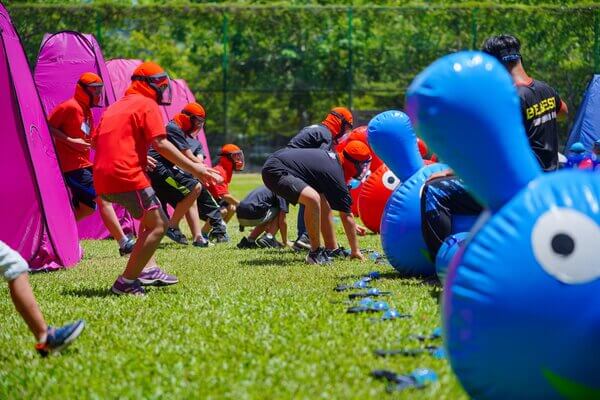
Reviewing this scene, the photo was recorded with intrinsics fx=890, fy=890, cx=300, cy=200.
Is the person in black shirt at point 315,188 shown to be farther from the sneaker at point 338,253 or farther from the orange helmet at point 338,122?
the orange helmet at point 338,122

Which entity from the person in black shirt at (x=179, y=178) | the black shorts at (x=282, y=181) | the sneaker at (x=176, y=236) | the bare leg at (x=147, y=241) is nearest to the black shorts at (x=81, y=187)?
the person in black shirt at (x=179, y=178)

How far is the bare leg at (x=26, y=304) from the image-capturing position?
15.8 ft

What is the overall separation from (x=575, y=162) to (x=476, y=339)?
922cm

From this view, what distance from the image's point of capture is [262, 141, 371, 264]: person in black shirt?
895 cm

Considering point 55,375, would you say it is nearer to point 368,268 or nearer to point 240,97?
point 368,268

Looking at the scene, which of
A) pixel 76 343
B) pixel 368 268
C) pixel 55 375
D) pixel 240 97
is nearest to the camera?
pixel 55 375

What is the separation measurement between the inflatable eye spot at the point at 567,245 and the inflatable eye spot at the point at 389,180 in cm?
769

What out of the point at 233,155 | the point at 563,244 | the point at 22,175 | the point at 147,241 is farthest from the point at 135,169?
the point at 233,155

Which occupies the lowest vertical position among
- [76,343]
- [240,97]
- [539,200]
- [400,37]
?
[240,97]

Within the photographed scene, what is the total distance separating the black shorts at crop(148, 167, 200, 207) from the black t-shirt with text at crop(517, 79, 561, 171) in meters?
5.64

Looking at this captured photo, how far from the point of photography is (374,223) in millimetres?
11859

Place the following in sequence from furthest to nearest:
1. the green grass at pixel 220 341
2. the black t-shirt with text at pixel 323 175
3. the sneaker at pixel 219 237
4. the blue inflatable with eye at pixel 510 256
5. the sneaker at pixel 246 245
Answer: the sneaker at pixel 219 237
the sneaker at pixel 246 245
the black t-shirt with text at pixel 323 175
the green grass at pixel 220 341
the blue inflatable with eye at pixel 510 256

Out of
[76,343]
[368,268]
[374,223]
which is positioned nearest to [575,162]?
[374,223]

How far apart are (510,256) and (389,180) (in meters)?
7.80
